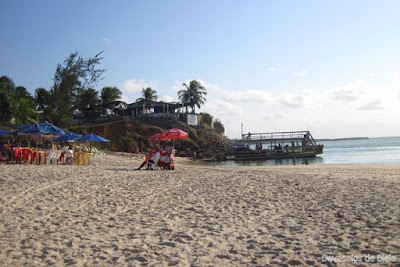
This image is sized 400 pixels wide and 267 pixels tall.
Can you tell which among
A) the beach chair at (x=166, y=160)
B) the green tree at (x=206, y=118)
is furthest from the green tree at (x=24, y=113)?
the green tree at (x=206, y=118)

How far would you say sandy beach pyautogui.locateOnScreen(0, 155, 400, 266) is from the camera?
445 centimetres

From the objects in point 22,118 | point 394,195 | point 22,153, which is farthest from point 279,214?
point 22,118

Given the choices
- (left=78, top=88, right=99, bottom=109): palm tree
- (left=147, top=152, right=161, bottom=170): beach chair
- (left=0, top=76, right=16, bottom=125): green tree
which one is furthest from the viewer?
(left=78, top=88, right=99, bottom=109): palm tree

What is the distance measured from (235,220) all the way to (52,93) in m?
30.6

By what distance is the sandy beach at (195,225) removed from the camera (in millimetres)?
4445

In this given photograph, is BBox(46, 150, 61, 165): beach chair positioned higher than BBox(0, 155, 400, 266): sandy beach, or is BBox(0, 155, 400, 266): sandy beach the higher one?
BBox(46, 150, 61, 165): beach chair

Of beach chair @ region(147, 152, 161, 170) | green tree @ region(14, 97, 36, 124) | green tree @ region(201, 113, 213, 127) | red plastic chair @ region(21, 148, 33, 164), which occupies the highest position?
green tree @ region(201, 113, 213, 127)

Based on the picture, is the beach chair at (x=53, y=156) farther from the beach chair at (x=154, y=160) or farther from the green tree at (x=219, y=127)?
the green tree at (x=219, y=127)

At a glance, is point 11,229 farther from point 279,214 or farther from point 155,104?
point 155,104

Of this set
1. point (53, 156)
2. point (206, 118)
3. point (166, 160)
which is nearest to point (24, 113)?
Result: point (53, 156)

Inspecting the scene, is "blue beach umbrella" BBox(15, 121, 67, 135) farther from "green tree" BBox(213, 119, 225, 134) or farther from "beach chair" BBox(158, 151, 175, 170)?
"green tree" BBox(213, 119, 225, 134)

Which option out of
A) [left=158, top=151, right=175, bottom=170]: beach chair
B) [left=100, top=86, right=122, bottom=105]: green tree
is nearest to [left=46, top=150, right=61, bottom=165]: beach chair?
[left=158, top=151, right=175, bottom=170]: beach chair

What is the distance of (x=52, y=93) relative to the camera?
32062mm

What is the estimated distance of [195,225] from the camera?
596 cm
